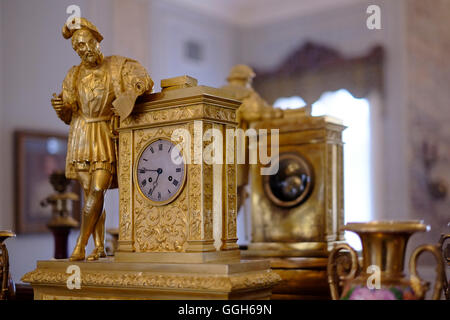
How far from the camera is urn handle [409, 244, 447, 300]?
9.59ft

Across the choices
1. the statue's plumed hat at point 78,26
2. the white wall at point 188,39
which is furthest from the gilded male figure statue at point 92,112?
the white wall at point 188,39

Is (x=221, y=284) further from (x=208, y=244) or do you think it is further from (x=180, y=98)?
(x=180, y=98)

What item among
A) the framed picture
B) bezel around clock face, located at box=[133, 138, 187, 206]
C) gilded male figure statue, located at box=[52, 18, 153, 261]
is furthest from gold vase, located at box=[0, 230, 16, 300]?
the framed picture

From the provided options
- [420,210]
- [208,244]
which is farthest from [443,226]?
[208,244]

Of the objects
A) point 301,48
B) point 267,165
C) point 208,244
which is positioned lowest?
point 208,244

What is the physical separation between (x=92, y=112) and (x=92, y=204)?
61 centimetres

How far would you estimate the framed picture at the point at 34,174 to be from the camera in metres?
8.77

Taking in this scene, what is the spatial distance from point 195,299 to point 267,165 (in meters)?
2.55

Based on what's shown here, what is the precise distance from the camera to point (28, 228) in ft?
29.0

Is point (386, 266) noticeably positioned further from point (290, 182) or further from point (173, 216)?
point (290, 182)

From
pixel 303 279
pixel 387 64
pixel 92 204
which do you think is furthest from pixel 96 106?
pixel 387 64

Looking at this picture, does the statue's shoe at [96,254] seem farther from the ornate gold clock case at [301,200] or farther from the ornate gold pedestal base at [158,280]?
the ornate gold clock case at [301,200]

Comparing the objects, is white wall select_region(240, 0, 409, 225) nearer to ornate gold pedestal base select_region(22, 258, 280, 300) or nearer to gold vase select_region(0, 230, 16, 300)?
ornate gold pedestal base select_region(22, 258, 280, 300)

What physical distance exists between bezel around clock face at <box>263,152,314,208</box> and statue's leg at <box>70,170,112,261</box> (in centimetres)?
200
